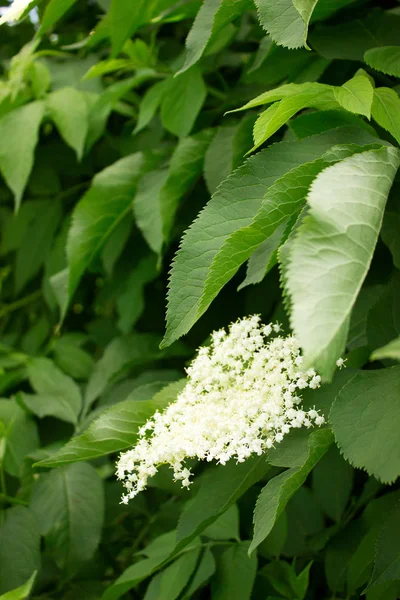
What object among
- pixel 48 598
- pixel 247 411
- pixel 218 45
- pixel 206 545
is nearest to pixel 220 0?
pixel 218 45

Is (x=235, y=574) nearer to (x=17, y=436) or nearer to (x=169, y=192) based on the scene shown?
(x=17, y=436)

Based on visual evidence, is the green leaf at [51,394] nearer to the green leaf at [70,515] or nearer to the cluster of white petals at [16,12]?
the green leaf at [70,515]

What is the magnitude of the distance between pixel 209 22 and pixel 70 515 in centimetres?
75

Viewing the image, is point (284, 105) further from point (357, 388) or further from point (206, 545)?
point (206, 545)

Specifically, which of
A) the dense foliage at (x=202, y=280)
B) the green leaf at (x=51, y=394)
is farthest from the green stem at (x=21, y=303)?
the green leaf at (x=51, y=394)

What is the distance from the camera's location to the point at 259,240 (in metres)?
0.63

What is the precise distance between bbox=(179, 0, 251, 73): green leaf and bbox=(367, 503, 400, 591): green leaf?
596mm

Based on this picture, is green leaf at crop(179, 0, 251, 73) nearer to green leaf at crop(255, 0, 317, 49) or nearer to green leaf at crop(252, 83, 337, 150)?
green leaf at crop(255, 0, 317, 49)

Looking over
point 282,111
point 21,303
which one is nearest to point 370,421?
point 282,111

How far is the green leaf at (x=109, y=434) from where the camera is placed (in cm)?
80

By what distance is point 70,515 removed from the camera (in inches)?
39.8

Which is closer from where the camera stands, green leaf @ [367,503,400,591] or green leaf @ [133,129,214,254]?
green leaf @ [367,503,400,591]

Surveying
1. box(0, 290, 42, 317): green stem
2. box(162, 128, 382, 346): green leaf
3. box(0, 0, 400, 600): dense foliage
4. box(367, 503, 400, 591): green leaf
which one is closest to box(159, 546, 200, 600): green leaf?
box(0, 0, 400, 600): dense foliage

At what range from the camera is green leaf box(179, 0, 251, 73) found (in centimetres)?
83
